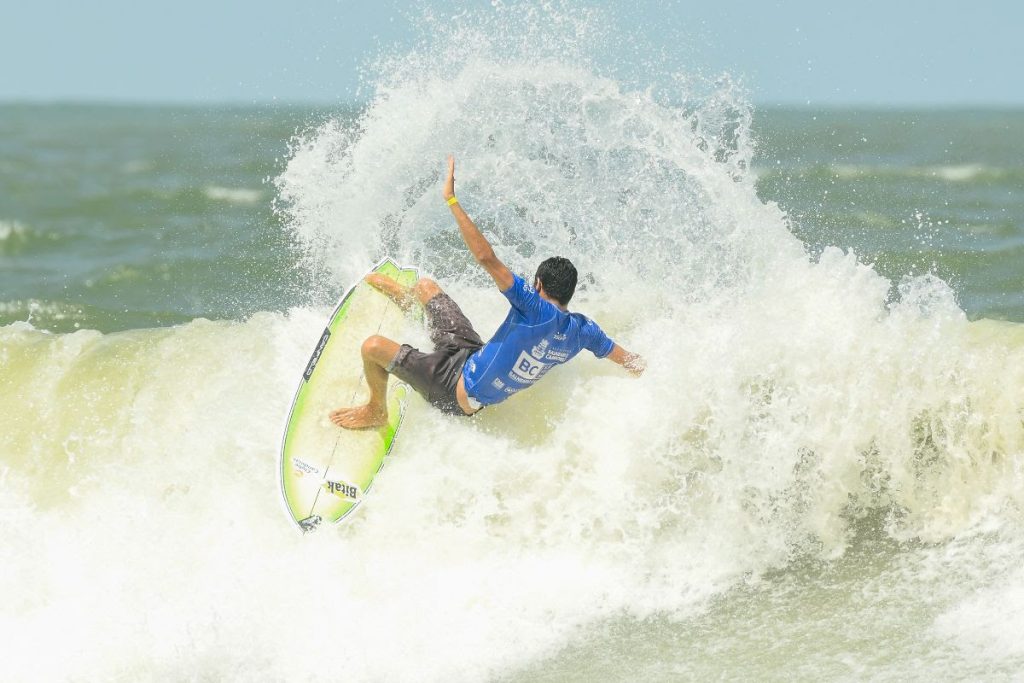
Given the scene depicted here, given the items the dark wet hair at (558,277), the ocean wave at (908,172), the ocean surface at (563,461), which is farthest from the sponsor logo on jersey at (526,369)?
the ocean wave at (908,172)

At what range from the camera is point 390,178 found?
8641 millimetres

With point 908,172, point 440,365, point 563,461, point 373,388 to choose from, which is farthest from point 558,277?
point 908,172

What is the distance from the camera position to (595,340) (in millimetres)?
6113

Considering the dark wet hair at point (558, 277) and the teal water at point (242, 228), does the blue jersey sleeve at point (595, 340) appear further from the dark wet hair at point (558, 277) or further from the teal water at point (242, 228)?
the teal water at point (242, 228)

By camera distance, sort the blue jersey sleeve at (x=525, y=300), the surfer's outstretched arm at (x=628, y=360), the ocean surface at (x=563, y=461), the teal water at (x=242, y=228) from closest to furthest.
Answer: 1. the ocean surface at (x=563, y=461)
2. the blue jersey sleeve at (x=525, y=300)
3. the surfer's outstretched arm at (x=628, y=360)
4. the teal water at (x=242, y=228)

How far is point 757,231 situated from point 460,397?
244cm

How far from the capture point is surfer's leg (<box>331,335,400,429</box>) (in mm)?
6270

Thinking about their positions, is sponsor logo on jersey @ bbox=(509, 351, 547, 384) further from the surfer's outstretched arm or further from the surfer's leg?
the surfer's leg

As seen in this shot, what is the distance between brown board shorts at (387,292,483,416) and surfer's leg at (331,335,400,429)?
55 millimetres

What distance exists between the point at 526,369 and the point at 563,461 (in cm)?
65

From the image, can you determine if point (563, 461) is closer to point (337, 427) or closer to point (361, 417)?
point (361, 417)

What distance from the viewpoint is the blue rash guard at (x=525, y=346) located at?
5.81m

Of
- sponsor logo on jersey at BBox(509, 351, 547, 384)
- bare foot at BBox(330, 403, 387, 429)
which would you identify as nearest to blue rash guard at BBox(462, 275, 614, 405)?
sponsor logo on jersey at BBox(509, 351, 547, 384)

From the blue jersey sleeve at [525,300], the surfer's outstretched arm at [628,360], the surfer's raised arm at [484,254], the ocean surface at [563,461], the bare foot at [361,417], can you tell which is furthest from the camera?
the bare foot at [361,417]
